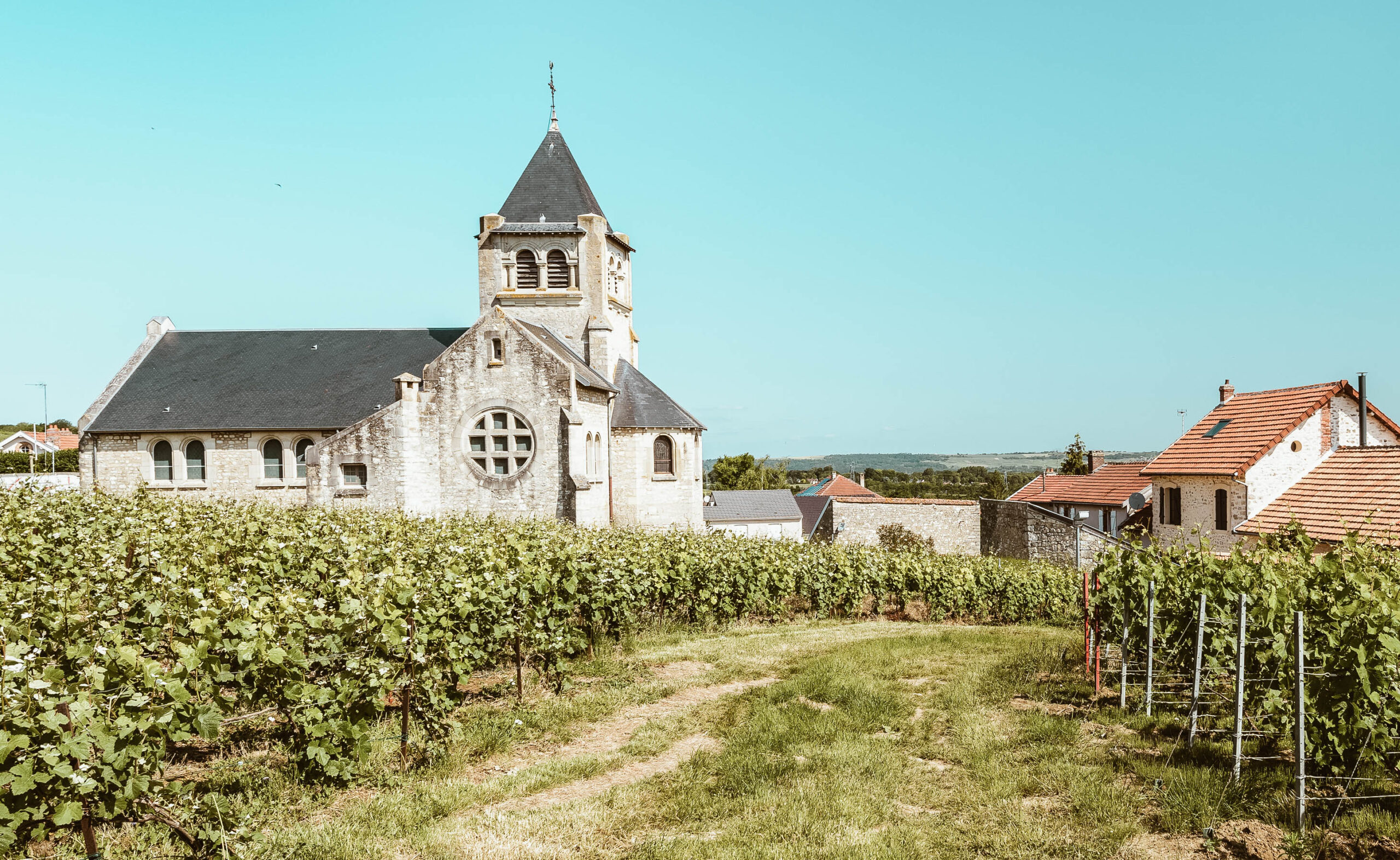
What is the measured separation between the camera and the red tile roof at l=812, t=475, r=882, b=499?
55562 millimetres

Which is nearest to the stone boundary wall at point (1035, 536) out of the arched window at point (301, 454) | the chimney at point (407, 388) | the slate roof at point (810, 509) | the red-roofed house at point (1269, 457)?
the red-roofed house at point (1269, 457)

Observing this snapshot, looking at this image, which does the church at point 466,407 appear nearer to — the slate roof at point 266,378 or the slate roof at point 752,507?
the slate roof at point 266,378

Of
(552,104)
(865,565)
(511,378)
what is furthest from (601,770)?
(552,104)

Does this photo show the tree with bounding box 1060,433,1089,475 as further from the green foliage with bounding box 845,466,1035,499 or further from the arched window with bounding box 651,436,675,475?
the arched window with bounding box 651,436,675,475

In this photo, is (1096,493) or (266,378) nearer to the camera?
(266,378)

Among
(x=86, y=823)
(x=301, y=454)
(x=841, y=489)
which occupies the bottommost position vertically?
(x=841, y=489)

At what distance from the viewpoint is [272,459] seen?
26875mm

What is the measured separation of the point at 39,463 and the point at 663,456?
49992 mm

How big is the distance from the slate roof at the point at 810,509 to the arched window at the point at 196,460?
89.5 feet

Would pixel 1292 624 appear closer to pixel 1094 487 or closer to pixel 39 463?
pixel 1094 487

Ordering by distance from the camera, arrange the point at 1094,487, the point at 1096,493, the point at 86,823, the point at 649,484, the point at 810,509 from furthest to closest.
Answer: the point at 810,509, the point at 1094,487, the point at 1096,493, the point at 649,484, the point at 86,823

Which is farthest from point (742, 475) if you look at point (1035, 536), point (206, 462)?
point (206, 462)

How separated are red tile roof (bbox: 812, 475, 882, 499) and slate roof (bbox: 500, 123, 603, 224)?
30.3m

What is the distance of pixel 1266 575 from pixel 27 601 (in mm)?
11430
